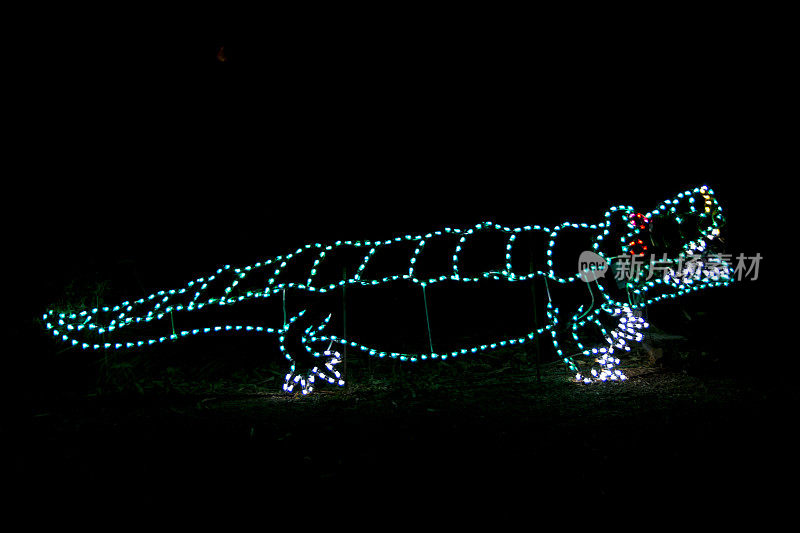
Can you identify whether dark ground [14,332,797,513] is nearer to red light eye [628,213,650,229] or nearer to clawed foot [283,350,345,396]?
clawed foot [283,350,345,396]

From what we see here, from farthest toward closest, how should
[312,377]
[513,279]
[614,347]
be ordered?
[614,347] → [513,279] → [312,377]

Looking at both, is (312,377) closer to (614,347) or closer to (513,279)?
(513,279)

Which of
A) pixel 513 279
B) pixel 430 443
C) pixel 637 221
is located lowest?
pixel 430 443

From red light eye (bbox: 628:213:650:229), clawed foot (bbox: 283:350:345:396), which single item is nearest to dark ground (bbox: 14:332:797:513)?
clawed foot (bbox: 283:350:345:396)

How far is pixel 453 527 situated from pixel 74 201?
7.08 metres

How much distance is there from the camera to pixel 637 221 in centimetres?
627

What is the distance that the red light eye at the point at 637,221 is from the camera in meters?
6.24

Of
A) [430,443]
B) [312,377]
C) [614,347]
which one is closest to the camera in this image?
[430,443]

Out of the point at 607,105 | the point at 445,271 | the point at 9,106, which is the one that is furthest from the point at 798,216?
the point at 9,106

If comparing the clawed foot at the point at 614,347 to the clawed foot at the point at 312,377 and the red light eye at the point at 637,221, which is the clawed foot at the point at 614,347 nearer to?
the red light eye at the point at 637,221

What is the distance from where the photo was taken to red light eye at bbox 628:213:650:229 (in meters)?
6.24

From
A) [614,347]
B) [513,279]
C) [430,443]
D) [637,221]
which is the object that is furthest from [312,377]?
[637,221]

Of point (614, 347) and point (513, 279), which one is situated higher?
point (513, 279)

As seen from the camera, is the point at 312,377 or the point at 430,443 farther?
the point at 312,377
